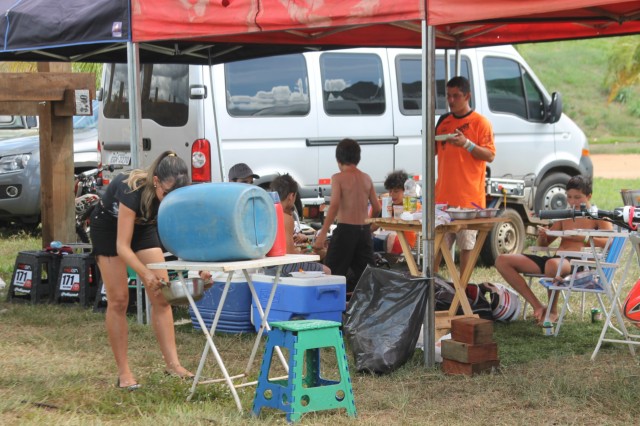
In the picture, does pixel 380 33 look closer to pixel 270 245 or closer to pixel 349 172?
pixel 349 172

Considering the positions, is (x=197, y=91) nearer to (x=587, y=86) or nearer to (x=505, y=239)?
(x=505, y=239)

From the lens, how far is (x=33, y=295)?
832 cm

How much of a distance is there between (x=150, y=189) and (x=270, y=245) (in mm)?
755

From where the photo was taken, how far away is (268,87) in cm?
963

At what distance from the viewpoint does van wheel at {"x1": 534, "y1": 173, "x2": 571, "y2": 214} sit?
1120 cm

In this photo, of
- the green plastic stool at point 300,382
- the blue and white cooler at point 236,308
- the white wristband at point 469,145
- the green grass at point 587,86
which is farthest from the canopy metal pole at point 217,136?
the green grass at point 587,86

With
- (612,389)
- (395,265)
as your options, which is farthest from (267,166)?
(612,389)

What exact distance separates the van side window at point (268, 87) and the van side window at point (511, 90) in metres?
2.32

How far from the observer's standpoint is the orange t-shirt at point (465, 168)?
289 inches

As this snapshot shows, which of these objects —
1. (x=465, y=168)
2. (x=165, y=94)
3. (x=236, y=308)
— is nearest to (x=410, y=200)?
(x=465, y=168)

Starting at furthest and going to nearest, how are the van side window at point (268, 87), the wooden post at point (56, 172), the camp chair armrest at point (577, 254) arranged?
1. the van side window at point (268, 87)
2. the wooden post at point (56, 172)
3. the camp chair armrest at point (577, 254)

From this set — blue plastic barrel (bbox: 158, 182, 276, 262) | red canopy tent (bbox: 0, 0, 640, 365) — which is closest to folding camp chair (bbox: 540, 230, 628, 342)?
red canopy tent (bbox: 0, 0, 640, 365)

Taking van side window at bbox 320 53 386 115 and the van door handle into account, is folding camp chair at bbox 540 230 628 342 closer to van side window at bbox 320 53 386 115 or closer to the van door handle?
the van door handle

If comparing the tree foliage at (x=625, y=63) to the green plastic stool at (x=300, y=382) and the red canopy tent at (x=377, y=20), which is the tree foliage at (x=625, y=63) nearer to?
the red canopy tent at (x=377, y=20)
